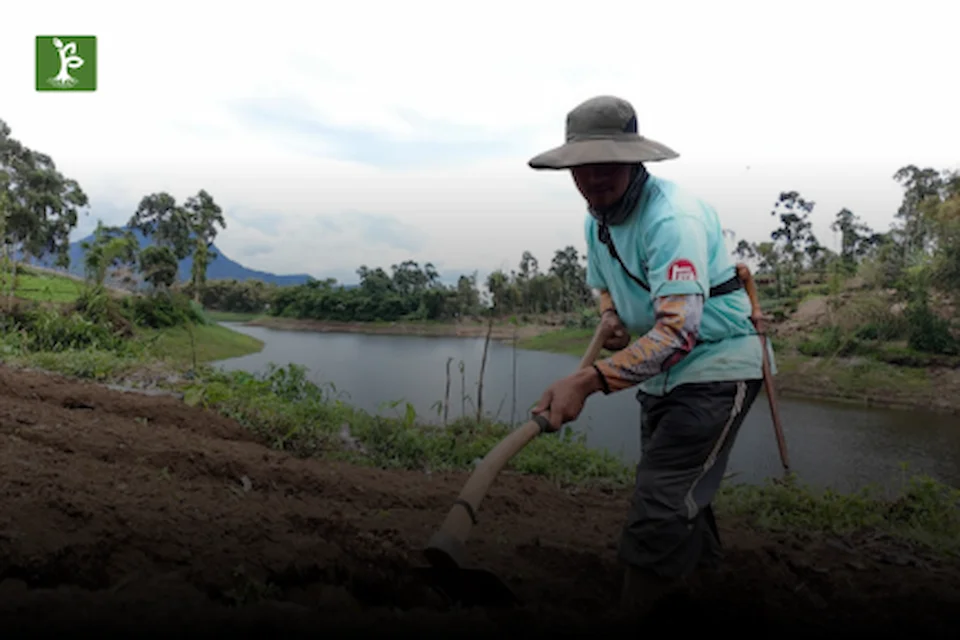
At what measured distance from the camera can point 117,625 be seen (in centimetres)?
60

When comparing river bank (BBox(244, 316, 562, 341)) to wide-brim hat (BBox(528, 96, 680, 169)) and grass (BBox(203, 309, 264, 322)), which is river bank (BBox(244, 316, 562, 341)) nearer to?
grass (BBox(203, 309, 264, 322))

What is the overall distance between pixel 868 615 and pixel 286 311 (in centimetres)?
697

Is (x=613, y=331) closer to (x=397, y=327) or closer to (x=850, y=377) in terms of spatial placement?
(x=397, y=327)

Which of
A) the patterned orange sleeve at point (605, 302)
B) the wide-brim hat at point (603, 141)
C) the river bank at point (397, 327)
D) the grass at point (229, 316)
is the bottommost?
the river bank at point (397, 327)

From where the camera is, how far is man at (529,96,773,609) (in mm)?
1443

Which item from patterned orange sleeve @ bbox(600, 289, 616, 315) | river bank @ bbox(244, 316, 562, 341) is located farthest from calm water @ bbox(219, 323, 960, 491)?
patterned orange sleeve @ bbox(600, 289, 616, 315)

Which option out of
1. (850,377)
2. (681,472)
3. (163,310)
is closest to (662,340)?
(681,472)

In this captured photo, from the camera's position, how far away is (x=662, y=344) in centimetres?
142

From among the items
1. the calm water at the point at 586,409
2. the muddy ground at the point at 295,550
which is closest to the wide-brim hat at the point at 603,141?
the muddy ground at the point at 295,550

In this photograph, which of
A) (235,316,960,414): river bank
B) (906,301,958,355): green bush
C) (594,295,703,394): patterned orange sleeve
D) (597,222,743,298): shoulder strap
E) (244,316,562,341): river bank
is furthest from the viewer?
(906,301,958,355): green bush

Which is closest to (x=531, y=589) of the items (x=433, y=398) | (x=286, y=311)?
(x=433, y=398)

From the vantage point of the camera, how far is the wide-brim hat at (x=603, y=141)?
57.8 inches

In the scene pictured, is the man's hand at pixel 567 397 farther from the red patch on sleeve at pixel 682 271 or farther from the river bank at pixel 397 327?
the river bank at pixel 397 327

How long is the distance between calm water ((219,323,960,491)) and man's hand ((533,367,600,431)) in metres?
4.24
